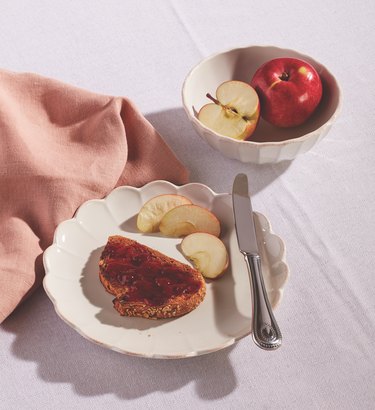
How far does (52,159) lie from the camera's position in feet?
3.55

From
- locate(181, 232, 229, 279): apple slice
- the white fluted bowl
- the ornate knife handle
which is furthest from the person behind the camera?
the white fluted bowl

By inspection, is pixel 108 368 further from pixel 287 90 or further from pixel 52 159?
pixel 287 90

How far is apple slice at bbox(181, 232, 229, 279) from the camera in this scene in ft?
3.13

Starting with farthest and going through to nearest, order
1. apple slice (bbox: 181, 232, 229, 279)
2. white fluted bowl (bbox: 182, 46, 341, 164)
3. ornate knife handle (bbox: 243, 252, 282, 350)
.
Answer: white fluted bowl (bbox: 182, 46, 341, 164), apple slice (bbox: 181, 232, 229, 279), ornate knife handle (bbox: 243, 252, 282, 350)

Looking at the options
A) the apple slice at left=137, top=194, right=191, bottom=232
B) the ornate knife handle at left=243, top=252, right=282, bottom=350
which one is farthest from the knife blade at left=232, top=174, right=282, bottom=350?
the apple slice at left=137, top=194, right=191, bottom=232

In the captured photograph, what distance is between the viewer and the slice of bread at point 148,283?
88 centimetres

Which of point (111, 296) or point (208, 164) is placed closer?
point (111, 296)

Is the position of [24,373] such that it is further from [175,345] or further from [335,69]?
[335,69]

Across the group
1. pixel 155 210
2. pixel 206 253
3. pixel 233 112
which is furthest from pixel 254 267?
pixel 233 112

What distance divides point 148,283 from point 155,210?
0.17 metres

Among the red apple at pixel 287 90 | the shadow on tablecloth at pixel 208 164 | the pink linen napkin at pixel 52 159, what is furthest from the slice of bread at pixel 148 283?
the red apple at pixel 287 90

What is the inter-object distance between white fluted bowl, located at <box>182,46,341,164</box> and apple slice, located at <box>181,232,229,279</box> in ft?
0.60

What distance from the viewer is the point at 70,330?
0.92m

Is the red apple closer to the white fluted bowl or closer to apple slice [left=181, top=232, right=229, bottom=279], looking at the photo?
the white fluted bowl
